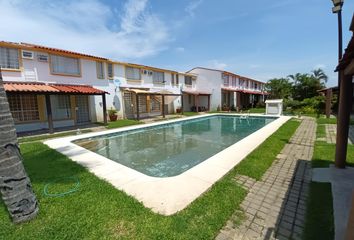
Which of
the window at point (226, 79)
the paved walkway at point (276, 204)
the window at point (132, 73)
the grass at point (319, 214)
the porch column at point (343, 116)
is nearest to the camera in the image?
the grass at point (319, 214)

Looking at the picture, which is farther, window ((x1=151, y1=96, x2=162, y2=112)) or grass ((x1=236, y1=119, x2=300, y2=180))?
window ((x1=151, y1=96, x2=162, y2=112))

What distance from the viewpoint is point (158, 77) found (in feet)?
Answer: 81.6

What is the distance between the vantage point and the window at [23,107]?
13743mm

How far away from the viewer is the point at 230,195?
14.8ft

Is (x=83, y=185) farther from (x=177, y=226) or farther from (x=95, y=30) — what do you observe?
(x=95, y=30)

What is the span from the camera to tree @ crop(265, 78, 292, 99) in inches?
1487

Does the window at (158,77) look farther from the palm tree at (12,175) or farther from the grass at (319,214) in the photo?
the grass at (319,214)

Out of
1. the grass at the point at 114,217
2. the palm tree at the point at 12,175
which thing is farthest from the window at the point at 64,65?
the palm tree at the point at 12,175

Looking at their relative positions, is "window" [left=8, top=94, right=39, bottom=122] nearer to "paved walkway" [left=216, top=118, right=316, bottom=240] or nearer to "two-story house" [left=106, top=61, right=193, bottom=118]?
"two-story house" [left=106, top=61, right=193, bottom=118]

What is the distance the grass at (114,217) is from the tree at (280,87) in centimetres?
3872

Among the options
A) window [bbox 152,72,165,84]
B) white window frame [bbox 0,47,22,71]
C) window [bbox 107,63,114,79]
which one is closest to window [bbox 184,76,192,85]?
window [bbox 152,72,165,84]

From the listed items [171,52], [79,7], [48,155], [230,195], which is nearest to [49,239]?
[230,195]

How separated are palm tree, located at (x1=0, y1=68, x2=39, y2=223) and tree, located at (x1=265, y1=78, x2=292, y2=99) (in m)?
42.2

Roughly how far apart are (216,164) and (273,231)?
3.31 meters
